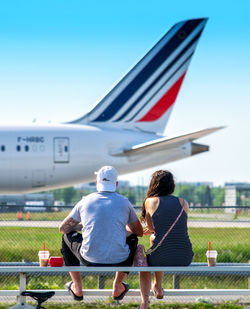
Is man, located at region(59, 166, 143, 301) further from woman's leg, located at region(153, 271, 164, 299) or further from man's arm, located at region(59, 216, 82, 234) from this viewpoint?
woman's leg, located at region(153, 271, 164, 299)

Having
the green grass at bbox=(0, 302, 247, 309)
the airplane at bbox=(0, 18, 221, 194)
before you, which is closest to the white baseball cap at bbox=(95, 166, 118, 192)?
the green grass at bbox=(0, 302, 247, 309)

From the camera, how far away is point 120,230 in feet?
18.6

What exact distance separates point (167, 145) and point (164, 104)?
289cm

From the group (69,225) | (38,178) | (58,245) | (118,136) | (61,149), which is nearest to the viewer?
(69,225)

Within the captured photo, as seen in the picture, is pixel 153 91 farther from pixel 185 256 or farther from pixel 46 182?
pixel 185 256

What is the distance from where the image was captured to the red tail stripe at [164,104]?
2408 centimetres

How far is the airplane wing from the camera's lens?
20.5 meters

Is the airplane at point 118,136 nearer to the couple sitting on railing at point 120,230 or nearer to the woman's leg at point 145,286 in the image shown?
the couple sitting on railing at point 120,230

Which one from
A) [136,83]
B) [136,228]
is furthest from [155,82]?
[136,228]

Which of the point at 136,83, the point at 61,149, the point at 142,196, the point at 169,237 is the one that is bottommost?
the point at 142,196

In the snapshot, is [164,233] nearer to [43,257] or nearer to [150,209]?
[150,209]

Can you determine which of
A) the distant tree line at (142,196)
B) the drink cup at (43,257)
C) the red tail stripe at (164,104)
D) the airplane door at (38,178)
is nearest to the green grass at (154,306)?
the drink cup at (43,257)

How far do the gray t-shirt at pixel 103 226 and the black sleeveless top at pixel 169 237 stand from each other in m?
0.30

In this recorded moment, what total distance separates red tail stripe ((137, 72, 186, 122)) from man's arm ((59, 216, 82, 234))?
18271 millimetres
